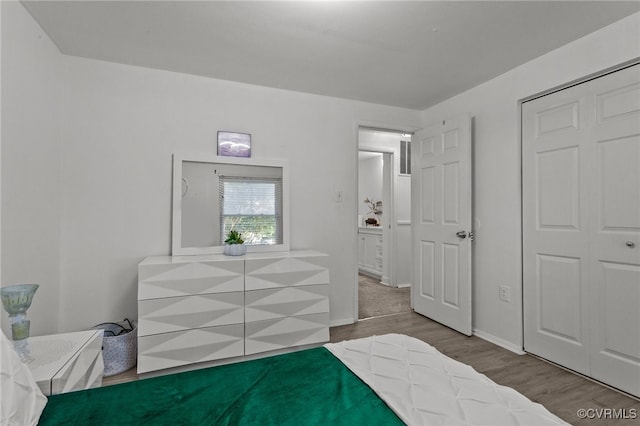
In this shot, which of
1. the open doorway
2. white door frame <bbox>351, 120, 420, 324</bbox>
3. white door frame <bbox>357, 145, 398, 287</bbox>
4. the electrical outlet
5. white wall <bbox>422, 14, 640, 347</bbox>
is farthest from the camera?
white door frame <bbox>357, 145, 398, 287</bbox>

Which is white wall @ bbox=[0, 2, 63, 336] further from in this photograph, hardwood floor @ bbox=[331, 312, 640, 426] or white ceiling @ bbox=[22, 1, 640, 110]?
hardwood floor @ bbox=[331, 312, 640, 426]

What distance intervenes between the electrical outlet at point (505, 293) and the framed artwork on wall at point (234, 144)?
A: 8.57 feet

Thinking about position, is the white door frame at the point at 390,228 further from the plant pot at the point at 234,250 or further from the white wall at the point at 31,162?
the white wall at the point at 31,162

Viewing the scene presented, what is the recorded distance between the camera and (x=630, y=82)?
6.44 ft

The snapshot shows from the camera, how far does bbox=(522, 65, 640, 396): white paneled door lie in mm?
1965

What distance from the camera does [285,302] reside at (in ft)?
8.36

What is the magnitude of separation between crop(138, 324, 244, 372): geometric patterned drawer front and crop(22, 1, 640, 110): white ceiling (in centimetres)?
211

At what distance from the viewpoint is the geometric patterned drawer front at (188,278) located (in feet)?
7.17

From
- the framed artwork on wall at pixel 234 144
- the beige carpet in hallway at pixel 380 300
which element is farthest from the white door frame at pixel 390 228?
the framed artwork on wall at pixel 234 144

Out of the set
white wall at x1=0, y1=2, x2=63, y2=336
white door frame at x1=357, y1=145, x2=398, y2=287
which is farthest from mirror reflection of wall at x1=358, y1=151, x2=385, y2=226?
white wall at x1=0, y1=2, x2=63, y2=336

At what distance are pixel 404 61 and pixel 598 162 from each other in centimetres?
156

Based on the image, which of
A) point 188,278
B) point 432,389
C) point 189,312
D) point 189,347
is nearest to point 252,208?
point 188,278
